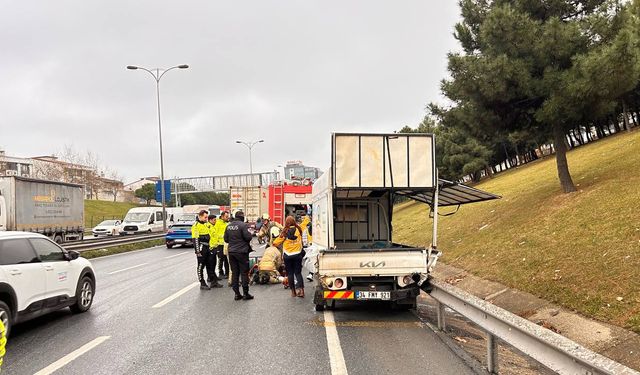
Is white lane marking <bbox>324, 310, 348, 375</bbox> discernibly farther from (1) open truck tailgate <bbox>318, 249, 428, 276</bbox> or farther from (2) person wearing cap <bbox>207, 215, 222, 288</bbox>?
(2) person wearing cap <bbox>207, 215, 222, 288</bbox>

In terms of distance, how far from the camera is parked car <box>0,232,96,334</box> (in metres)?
6.43

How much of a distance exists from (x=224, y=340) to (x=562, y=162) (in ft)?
41.1

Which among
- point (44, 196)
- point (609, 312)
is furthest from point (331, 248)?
point (44, 196)

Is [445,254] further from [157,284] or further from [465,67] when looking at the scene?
[157,284]

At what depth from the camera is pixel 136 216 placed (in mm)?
36938

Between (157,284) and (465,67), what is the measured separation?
1059 centimetres

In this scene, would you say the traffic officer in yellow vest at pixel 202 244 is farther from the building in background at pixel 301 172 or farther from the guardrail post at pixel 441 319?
the building in background at pixel 301 172

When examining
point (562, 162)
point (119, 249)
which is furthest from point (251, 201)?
point (562, 162)

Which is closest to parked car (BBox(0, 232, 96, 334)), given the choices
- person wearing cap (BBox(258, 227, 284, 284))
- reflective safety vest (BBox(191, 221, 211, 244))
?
reflective safety vest (BBox(191, 221, 211, 244))

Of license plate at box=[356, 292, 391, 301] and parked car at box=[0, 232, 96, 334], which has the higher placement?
parked car at box=[0, 232, 96, 334]

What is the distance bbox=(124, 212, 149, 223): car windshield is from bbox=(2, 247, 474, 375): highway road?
28040 mm

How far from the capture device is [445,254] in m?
15.1

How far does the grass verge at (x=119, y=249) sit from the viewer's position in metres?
20.8

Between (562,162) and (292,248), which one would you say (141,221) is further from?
(562,162)
